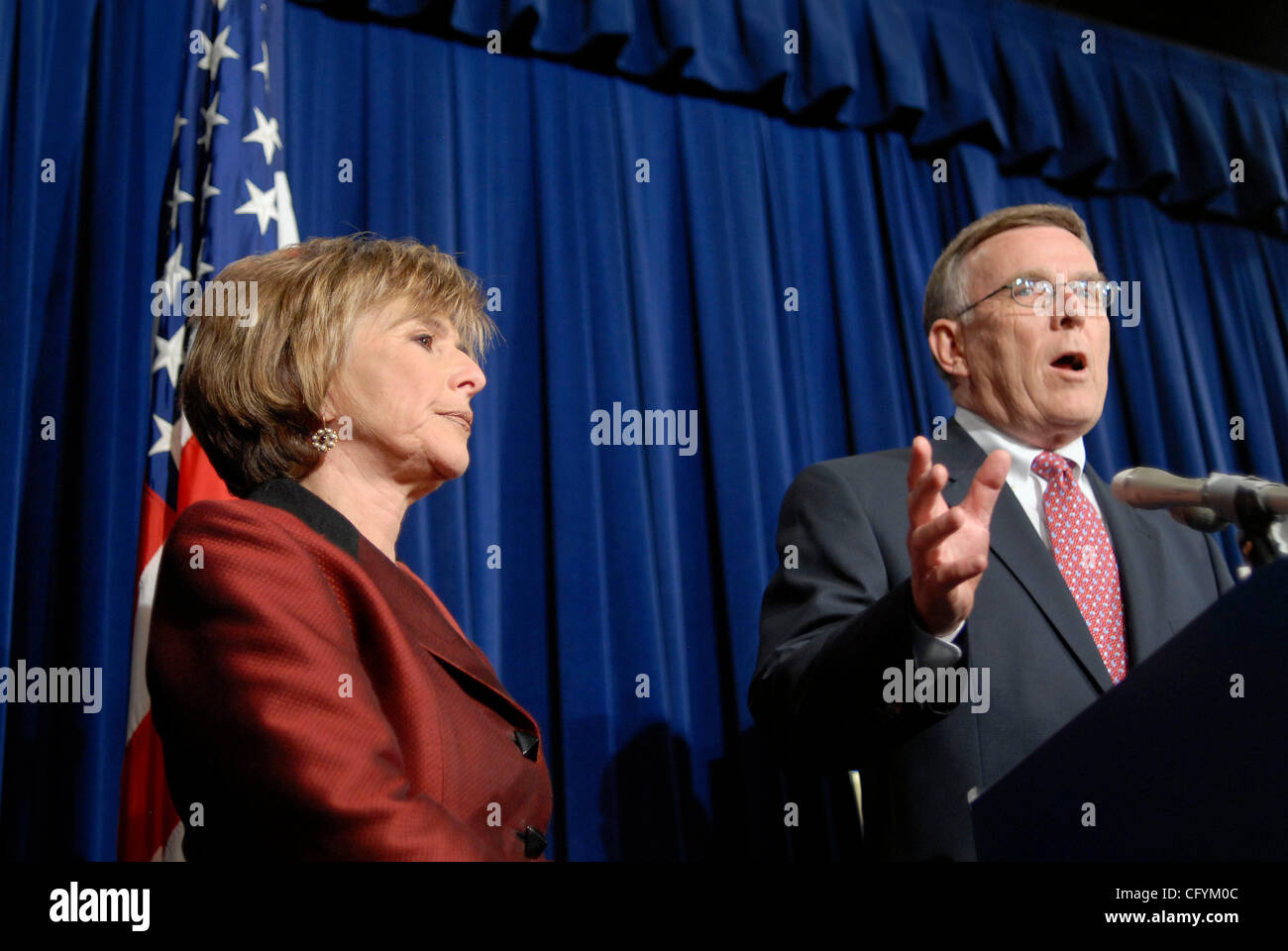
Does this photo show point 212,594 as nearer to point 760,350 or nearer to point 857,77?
point 760,350

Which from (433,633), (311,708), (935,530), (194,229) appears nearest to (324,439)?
(433,633)

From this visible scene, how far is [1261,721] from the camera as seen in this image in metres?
0.90

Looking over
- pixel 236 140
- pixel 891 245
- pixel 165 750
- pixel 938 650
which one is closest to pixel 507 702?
pixel 165 750

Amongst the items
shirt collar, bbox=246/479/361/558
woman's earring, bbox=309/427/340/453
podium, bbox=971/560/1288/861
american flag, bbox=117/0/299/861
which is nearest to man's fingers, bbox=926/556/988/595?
podium, bbox=971/560/1288/861

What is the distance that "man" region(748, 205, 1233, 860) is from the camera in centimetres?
138

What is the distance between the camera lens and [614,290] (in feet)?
9.06

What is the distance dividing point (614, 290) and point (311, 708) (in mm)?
1789

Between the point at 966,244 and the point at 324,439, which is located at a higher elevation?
the point at 966,244

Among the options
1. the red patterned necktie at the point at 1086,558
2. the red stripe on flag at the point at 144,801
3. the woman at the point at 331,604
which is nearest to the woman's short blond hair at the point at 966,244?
the red patterned necktie at the point at 1086,558

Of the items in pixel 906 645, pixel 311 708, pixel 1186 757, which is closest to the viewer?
pixel 1186 757

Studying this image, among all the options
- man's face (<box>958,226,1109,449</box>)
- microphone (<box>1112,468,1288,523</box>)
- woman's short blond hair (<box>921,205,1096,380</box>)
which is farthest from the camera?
woman's short blond hair (<box>921,205,1096,380</box>)

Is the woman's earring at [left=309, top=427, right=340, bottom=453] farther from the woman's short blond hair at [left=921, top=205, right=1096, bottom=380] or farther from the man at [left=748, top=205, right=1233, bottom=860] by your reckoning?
the woman's short blond hair at [left=921, top=205, right=1096, bottom=380]

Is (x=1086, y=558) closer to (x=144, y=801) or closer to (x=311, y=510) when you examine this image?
(x=311, y=510)

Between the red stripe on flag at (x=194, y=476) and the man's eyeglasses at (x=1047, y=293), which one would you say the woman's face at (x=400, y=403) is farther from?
the man's eyeglasses at (x=1047, y=293)
